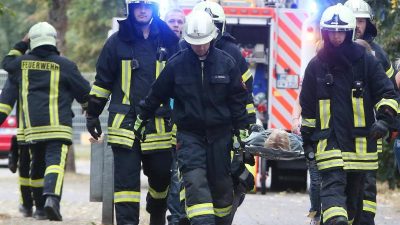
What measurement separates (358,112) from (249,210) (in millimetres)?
5402

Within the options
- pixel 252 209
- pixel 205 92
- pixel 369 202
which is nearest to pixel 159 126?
pixel 205 92

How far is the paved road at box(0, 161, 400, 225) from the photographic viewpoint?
12836 millimetres

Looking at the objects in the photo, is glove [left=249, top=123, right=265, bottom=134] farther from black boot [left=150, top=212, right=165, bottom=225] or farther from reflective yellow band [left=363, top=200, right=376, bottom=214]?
black boot [left=150, top=212, right=165, bottom=225]

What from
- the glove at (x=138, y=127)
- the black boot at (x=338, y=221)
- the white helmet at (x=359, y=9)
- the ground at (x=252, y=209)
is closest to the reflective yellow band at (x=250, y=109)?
the glove at (x=138, y=127)

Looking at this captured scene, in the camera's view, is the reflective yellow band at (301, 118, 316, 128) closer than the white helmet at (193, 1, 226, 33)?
Yes

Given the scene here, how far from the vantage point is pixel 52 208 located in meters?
11.9

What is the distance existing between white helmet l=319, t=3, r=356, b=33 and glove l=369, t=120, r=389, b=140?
28.9 inches

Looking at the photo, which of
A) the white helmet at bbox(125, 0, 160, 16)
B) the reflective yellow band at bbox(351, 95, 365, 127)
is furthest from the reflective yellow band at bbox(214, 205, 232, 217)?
the white helmet at bbox(125, 0, 160, 16)

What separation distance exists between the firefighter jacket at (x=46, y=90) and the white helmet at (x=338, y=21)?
11.8 feet

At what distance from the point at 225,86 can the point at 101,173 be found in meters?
3.13

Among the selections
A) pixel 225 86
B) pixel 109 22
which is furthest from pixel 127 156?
pixel 109 22

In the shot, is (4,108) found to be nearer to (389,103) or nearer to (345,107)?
(345,107)

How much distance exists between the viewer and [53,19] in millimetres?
22500

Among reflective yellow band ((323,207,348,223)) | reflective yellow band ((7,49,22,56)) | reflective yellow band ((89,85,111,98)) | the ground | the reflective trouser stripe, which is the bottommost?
the ground
